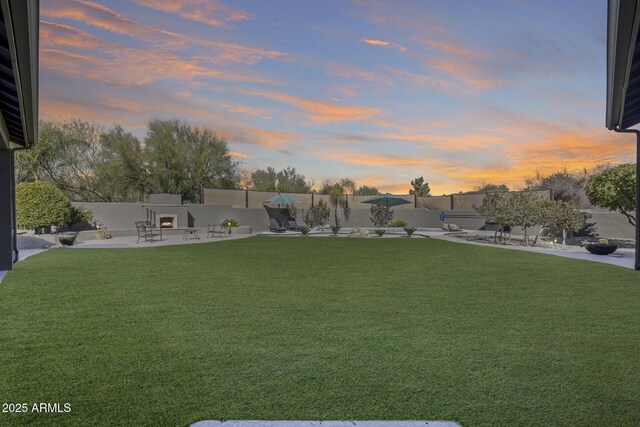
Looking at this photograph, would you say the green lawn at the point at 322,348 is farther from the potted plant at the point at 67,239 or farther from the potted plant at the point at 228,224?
the potted plant at the point at 228,224

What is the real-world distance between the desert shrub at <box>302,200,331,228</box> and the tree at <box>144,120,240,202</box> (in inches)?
325

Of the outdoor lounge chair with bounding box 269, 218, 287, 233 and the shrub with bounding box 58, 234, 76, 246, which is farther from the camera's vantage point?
the outdoor lounge chair with bounding box 269, 218, 287, 233

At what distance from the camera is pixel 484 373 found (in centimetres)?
319

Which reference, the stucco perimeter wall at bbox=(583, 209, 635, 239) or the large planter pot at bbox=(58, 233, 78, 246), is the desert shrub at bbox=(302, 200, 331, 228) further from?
the stucco perimeter wall at bbox=(583, 209, 635, 239)

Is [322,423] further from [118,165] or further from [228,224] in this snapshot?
[118,165]

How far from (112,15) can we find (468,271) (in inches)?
504

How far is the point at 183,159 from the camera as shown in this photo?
92.7 feet

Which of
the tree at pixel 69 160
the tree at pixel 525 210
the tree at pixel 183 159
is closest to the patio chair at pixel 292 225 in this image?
the tree at pixel 183 159

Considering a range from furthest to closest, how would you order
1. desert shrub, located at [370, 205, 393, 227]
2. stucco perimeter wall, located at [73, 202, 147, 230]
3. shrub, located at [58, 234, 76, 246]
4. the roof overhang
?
desert shrub, located at [370, 205, 393, 227] → stucco perimeter wall, located at [73, 202, 147, 230] → shrub, located at [58, 234, 76, 246] → the roof overhang

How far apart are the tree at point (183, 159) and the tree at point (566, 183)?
2265 centimetres

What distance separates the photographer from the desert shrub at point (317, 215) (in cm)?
2575

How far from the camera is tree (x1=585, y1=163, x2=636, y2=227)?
13586 millimetres

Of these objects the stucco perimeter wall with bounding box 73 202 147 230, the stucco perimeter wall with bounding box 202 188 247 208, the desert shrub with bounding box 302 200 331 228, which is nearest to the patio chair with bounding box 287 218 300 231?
the desert shrub with bounding box 302 200 331 228

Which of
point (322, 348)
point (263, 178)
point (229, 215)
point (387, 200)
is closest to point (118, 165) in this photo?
point (229, 215)
